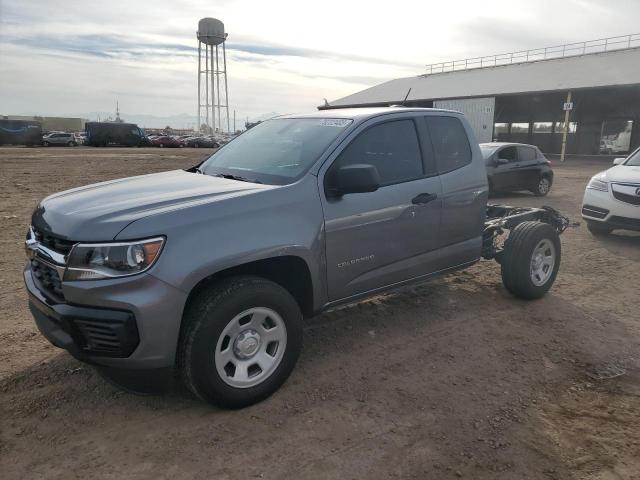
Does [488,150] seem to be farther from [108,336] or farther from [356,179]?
[108,336]

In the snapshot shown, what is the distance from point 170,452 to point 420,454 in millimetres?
1384

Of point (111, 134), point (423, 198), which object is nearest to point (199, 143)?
point (111, 134)

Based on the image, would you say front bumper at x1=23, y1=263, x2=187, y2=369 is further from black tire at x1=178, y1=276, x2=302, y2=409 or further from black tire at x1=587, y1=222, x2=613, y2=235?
black tire at x1=587, y1=222, x2=613, y2=235

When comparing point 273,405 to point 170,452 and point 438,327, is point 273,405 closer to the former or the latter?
point 170,452

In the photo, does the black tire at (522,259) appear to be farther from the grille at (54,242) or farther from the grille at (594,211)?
the grille at (54,242)

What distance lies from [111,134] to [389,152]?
153ft

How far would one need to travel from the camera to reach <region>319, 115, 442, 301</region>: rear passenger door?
3.63m

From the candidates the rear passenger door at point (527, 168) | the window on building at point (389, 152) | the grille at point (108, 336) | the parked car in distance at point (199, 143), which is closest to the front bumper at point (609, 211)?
the window on building at point (389, 152)

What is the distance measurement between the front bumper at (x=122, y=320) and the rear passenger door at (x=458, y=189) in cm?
257

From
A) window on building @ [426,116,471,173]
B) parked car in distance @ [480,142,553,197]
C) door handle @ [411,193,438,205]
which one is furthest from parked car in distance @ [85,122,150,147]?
door handle @ [411,193,438,205]

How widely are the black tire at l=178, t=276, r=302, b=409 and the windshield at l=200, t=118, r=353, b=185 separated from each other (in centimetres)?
83

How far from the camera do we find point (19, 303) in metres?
4.99

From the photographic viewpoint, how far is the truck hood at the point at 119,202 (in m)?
2.83

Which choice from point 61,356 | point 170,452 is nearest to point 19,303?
Answer: point 61,356
